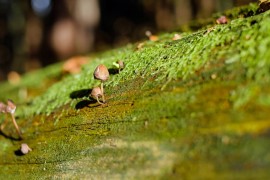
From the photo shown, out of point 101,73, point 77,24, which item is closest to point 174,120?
point 101,73

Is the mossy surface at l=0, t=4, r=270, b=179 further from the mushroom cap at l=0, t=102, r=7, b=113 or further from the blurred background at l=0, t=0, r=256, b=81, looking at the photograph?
the blurred background at l=0, t=0, r=256, b=81

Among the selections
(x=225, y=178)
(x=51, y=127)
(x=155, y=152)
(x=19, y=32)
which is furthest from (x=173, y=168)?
(x=19, y=32)

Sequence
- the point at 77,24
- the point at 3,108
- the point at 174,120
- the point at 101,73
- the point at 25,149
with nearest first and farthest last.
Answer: the point at 174,120 → the point at 101,73 → the point at 25,149 → the point at 3,108 → the point at 77,24

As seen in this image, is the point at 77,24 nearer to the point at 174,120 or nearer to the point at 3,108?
the point at 3,108

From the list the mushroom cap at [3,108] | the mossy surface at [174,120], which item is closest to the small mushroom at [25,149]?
the mossy surface at [174,120]

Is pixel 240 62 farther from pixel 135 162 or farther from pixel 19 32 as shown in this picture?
pixel 19 32

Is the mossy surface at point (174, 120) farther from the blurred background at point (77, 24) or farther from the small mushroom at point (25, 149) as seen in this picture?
the blurred background at point (77, 24)

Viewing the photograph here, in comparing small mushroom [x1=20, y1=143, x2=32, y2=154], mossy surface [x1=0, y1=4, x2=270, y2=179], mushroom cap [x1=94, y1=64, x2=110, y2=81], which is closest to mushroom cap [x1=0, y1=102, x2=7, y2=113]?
mossy surface [x1=0, y1=4, x2=270, y2=179]
